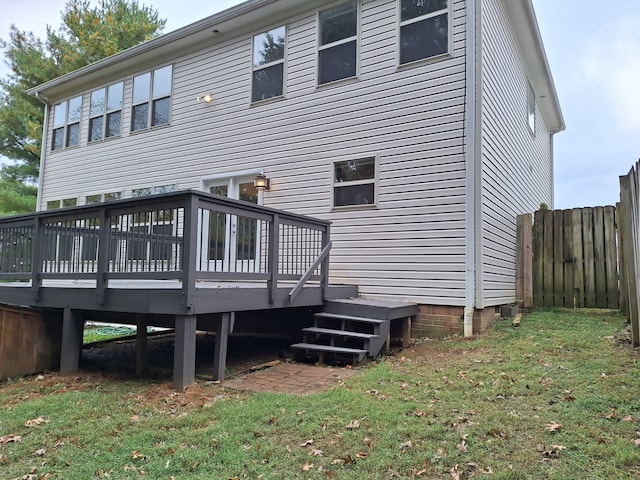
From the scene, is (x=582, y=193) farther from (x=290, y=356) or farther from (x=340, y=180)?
(x=290, y=356)

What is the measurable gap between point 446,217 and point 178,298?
411 cm

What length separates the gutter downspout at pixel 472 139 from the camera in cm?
659

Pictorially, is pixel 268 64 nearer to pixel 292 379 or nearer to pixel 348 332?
pixel 348 332

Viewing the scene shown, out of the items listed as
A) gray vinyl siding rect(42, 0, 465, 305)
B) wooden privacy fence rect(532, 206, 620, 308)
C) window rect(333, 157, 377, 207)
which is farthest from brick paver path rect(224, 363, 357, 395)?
wooden privacy fence rect(532, 206, 620, 308)

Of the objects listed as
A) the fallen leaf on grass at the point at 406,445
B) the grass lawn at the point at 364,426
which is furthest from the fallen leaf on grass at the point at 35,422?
the fallen leaf on grass at the point at 406,445

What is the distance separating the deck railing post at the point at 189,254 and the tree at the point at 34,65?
54.2 ft

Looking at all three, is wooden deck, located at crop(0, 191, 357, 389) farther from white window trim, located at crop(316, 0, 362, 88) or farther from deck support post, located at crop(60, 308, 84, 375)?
white window trim, located at crop(316, 0, 362, 88)

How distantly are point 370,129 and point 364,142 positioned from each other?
0.78ft

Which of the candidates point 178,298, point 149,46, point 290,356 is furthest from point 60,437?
point 149,46

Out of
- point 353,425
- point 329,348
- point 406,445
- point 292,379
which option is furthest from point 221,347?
point 406,445

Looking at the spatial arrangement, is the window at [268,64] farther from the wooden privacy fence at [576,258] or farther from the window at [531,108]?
the window at [531,108]

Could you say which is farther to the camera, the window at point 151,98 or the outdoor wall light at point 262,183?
the window at point 151,98

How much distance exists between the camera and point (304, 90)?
8539 mm

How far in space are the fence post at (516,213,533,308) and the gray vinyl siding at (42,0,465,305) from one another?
2701 millimetres
